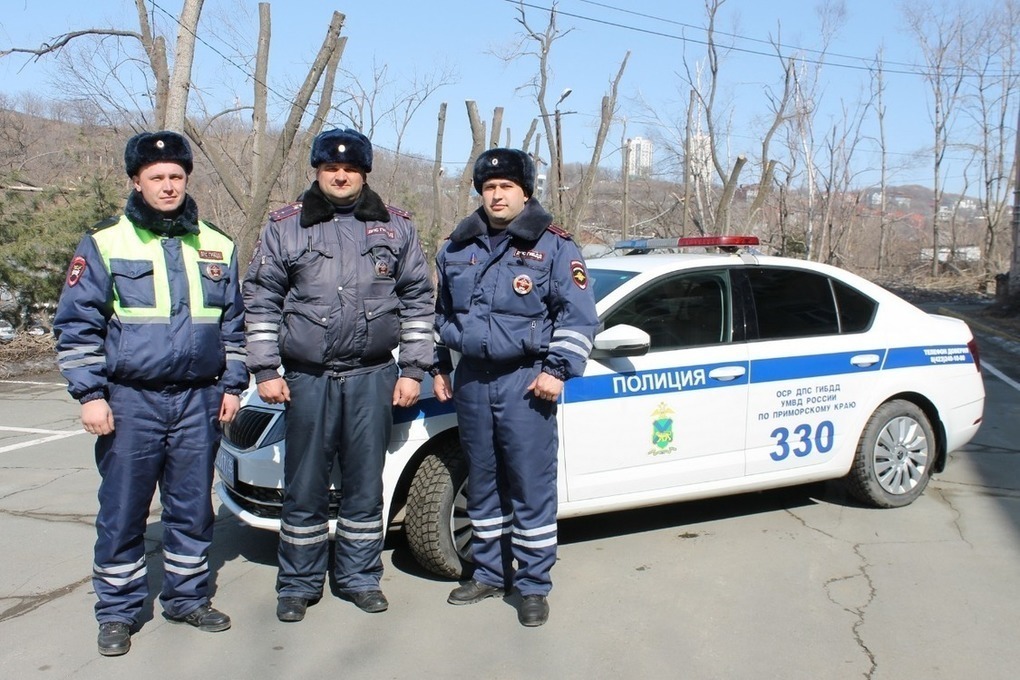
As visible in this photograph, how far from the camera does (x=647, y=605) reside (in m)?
3.89

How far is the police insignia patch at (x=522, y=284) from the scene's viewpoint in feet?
12.0

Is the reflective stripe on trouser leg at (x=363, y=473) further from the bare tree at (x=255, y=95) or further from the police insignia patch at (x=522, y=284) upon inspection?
the bare tree at (x=255, y=95)

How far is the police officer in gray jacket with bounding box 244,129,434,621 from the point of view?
11.7ft

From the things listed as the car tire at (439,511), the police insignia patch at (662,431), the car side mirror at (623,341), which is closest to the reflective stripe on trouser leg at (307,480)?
the car tire at (439,511)

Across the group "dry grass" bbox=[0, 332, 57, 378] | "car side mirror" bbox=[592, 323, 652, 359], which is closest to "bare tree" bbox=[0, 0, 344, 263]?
"dry grass" bbox=[0, 332, 57, 378]

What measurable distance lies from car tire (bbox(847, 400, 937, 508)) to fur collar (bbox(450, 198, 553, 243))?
8.21ft

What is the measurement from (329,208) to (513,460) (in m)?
1.31

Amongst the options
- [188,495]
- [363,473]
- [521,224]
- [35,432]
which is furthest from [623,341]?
[35,432]

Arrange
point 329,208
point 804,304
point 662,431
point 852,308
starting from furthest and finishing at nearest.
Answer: point 852,308
point 804,304
point 662,431
point 329,208

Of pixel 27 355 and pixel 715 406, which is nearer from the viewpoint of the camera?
pixel 715 406

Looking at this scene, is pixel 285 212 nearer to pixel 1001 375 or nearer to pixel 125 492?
pixel 125 492

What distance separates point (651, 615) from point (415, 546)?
111 centimetres

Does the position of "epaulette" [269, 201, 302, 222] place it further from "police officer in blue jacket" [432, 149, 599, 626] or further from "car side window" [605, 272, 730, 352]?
"car side window" [605, 272, 730, 352]

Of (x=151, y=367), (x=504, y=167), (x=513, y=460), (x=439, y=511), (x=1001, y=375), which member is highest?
(x=504, y=167)
